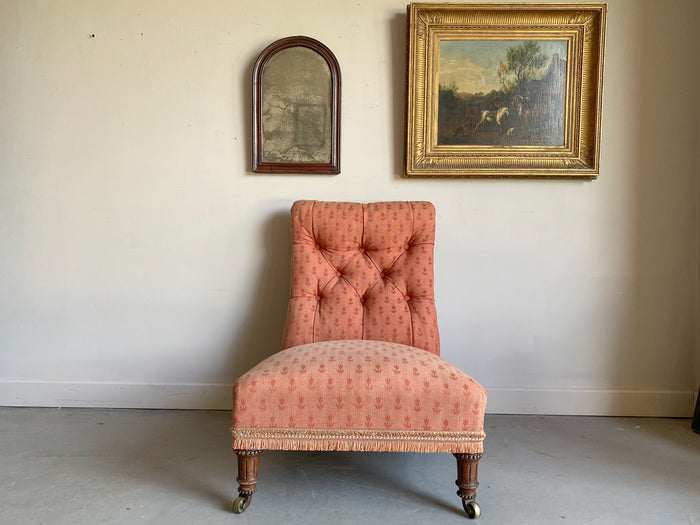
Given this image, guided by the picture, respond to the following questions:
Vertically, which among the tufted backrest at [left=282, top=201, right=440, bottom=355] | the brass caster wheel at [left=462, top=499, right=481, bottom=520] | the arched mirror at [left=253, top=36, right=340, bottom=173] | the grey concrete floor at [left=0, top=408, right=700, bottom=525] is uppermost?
the arched mirror at [left=253, top=36, right=340, bottom=173]

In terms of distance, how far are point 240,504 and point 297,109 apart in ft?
5.21

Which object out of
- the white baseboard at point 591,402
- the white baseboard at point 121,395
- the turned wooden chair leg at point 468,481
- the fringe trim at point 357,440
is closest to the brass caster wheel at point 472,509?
the turned wooden chair leg at point 468,481

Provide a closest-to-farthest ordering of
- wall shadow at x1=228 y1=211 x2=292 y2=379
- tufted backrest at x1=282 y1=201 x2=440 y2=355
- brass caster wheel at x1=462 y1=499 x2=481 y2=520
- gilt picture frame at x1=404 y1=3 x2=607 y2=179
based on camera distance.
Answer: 1. brass caster wheel at x1=462 y1=499 x2=481 y2=520
2. tufted backrest at x1=282 y1=201 x2=440 y2=355
3. gilt picture frame at x1=404 y1=3 x2=607 y2=179
4. wall shadow at x1=228 y1=211 x2=292 y2=379

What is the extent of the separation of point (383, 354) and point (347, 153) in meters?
1.05

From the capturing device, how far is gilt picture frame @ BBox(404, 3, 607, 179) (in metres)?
2.16

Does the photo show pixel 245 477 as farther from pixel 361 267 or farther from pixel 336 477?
pixel 361 267

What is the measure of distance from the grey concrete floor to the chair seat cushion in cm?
22

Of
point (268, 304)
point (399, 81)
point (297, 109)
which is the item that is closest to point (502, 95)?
point (399, 81)

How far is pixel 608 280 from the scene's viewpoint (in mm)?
2271

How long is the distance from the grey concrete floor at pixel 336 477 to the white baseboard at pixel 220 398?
3.8 inches

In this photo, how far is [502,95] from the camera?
86.3 inches

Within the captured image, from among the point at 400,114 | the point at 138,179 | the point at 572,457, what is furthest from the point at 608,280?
the point at 138,179

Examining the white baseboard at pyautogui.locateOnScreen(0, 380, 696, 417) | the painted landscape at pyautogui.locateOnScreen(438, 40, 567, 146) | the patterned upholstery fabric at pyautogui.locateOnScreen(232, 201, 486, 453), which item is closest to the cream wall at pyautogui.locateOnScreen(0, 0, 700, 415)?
the white baseboard at pyautogui.locateOnScreen(0, 380, 696, 417)

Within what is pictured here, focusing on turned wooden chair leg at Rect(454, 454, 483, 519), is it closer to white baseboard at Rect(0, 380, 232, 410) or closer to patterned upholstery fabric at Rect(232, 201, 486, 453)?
patterned upholstery fabric at Rect(232, 201, 486, 453)
